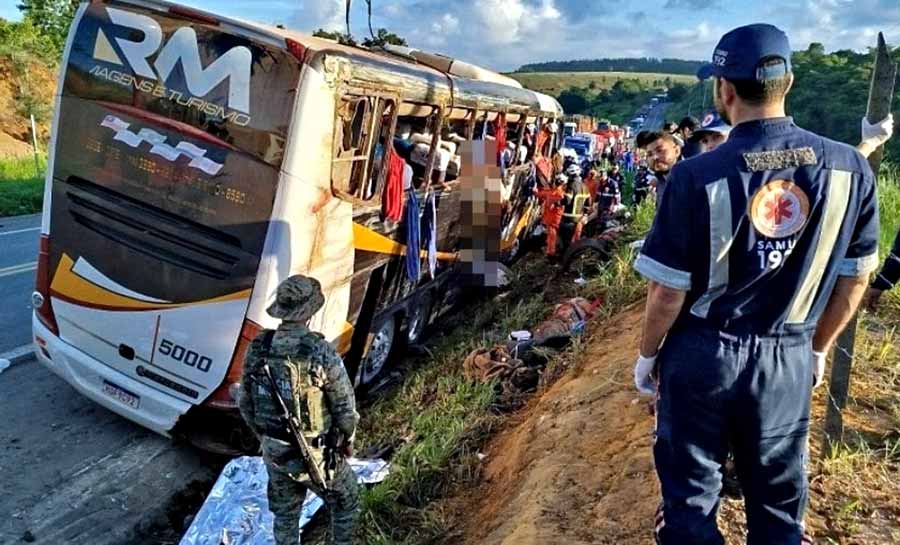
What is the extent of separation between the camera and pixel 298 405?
3.29 meters

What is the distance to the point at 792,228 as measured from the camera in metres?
2.13

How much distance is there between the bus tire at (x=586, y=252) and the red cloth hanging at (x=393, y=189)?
14.0 feet

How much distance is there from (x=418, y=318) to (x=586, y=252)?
3127 mm

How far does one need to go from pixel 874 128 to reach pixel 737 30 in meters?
1.14

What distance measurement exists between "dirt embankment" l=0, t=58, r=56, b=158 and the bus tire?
65.3ft

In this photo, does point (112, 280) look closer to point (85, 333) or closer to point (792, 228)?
point (85, 333)

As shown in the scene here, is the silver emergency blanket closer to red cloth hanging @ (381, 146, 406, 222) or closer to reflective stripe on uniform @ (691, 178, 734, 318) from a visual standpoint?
red cloth hanging @ (381, 146, 406, 222)

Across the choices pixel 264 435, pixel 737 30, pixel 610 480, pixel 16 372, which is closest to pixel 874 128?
pixel 737 30

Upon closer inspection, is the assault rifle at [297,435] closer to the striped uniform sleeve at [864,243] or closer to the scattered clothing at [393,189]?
the striped uniform sleeve at [864,243]

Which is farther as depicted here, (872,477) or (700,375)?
(872,477)

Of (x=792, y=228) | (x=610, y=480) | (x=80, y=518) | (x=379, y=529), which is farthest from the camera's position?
(x=80, y=518)

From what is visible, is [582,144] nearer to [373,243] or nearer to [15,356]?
[373,243]

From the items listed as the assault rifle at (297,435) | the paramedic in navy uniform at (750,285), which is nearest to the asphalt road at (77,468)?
the assault rifle at (297,435)

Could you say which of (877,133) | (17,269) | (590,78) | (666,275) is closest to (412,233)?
(877,133)
